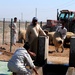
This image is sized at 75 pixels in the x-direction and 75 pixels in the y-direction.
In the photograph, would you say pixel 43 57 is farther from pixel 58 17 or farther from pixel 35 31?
pixel 58 17

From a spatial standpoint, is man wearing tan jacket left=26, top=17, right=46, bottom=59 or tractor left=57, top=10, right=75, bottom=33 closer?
man wearing tan jacket left=26, top=17, right=46, bottom=59

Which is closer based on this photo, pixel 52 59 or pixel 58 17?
pixel 52 59

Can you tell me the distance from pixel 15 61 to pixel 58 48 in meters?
10.2

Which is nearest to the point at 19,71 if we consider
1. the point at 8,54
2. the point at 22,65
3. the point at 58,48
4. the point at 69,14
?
the point at 22,65

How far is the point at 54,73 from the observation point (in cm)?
1245

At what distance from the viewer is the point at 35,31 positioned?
41.3ft

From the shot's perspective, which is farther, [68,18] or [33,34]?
[68,18]

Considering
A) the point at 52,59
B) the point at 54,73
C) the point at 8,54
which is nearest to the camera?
the point at 54,73

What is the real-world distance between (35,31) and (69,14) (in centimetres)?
1544

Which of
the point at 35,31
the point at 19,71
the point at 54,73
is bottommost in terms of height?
the point at 54,73

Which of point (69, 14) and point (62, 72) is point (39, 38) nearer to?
point (62, 72)

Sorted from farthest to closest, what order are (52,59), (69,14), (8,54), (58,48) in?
(69,14) → (58,48) → (8,54) → (52,59)

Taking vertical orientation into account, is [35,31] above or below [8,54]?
above

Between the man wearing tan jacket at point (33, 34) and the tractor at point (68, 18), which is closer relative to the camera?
the man wearing tan jacket at point (33, 34)
